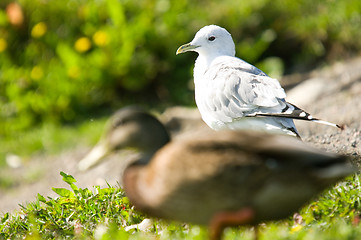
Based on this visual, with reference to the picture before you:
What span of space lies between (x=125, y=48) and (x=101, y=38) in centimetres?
41

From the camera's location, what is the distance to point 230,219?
3.11 meters

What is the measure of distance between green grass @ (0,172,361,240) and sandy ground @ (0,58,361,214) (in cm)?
172

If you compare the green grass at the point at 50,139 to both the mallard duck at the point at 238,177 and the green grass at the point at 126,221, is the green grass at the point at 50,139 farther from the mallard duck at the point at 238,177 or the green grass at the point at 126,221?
the mallard duck at the point at 238,177

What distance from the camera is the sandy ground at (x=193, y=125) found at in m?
6.19

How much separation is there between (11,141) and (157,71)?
99.5 inches

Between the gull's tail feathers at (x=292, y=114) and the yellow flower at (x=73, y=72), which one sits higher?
the yellow flower at (x=73, y=72)

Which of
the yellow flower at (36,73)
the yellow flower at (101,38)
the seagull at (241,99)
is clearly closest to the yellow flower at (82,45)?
the yellow flower at (101,38)

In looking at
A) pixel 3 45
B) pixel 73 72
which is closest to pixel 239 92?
pixel 73 72

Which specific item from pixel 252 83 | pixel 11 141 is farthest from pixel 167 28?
pixel 252 83

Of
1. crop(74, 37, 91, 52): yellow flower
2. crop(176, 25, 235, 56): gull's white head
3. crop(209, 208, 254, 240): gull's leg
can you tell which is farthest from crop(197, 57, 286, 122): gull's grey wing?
crop(74, 37, 91, 52): yellow flower

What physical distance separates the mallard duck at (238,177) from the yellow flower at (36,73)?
255 inches

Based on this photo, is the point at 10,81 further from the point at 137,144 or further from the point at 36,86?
the point at 137,144

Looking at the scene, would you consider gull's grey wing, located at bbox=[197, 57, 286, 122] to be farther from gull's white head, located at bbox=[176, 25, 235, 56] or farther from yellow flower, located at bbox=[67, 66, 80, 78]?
yellow flower, located at bbox=[67, 66, 80, 78]

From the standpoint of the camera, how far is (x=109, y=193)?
435 cm
